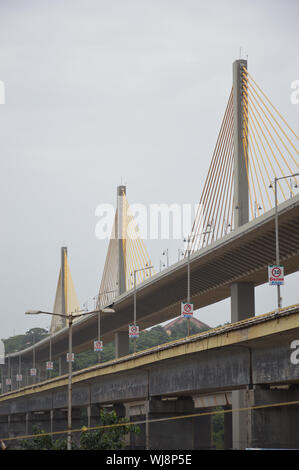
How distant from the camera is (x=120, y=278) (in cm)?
10138

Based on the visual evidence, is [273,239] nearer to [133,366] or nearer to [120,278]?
[133,366]

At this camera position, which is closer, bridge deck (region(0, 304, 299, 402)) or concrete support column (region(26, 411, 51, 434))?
bridge deck (region(0, 304, 299, 402))

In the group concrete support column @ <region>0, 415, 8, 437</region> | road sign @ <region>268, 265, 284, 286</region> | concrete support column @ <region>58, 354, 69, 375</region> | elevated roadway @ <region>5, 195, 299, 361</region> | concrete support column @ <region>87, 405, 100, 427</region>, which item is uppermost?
elevated roadway @ <region>5, 195, 299, 361</region>

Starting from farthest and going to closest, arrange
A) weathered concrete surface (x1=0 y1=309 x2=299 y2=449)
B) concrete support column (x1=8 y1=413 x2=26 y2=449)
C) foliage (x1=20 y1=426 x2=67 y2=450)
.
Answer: concrete support column (x1=8 y1=413 x2=26 y2=449), weathered concrete surface (x1=0 y1=309 x2=299 y2=449), foliage (x1=20 y1=426 x2=67 y2=450)

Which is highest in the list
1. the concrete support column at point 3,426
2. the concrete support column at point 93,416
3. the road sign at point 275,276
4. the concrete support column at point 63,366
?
the road sign at point 275,276

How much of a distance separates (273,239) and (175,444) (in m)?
16.2

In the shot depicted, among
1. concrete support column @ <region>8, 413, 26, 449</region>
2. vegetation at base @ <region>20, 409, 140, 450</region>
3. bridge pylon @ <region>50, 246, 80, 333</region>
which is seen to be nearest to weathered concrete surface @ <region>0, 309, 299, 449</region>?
vegetation at base @ <region>20, 409, 140, 450</region>

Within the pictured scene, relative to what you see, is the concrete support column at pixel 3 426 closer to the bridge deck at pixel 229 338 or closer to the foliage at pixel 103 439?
the bridge deck at pixel 229 338

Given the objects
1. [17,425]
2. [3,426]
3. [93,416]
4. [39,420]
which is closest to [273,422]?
[93,416]

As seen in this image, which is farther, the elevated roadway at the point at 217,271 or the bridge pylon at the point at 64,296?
the bridge pylon at the point at 64,296

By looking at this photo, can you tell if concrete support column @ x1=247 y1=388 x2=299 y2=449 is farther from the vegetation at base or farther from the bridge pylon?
the bridge pylon

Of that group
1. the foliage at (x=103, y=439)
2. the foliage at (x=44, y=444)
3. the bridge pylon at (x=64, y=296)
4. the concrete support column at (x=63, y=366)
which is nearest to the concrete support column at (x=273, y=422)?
the foliage at (x=103, y=439)

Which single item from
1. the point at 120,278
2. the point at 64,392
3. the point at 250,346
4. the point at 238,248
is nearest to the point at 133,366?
the point at 238,248

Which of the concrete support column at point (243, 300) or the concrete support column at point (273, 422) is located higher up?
the concrete support column at point (243, 300)
